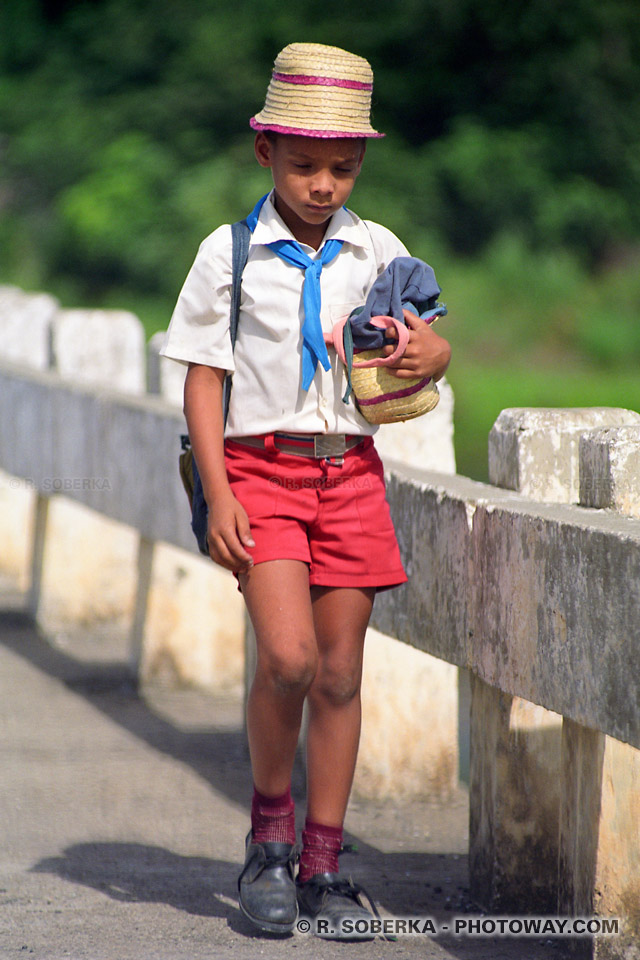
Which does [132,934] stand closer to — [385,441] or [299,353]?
[299,353]

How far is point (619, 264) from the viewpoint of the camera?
23281 millimetres

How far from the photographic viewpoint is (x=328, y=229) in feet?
12.2

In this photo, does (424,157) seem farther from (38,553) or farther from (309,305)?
(309,305)

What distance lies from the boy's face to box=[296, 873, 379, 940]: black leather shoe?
60.7 inches

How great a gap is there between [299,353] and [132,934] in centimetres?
142

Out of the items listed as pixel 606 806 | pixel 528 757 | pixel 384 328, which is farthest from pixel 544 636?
pixel 384 328

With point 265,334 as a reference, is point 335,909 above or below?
below

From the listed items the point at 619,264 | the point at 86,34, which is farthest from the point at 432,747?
the point at 86,34

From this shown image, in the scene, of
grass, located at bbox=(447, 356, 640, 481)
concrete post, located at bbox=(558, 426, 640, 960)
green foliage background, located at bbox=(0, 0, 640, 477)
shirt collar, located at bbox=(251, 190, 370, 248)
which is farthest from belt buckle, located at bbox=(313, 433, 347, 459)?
green foliage background, located at bbox=(0, 0, 640, 477)

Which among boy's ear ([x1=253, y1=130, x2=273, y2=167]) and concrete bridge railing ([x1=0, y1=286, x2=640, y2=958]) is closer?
concrete bridge railing ([x1=0, y1=286, x2=640, y2=958])

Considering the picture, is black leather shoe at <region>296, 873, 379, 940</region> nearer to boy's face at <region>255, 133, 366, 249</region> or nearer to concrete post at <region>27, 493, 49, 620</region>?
boy's face at <region>255, 133, 366, 249</region>

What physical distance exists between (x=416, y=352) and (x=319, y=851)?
119 centimetres

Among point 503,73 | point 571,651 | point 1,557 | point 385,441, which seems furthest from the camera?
point 503,73

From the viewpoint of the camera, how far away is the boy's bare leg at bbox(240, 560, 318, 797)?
352cm
